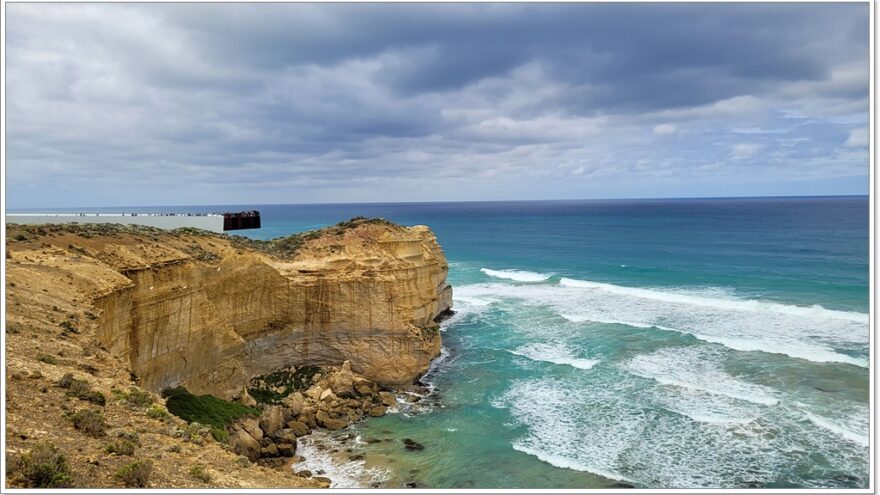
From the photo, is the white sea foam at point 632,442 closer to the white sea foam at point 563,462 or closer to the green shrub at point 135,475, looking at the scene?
the white sea foam at point 563,462

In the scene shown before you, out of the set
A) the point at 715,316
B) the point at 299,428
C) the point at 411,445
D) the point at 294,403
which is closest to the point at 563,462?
the point at 411,445

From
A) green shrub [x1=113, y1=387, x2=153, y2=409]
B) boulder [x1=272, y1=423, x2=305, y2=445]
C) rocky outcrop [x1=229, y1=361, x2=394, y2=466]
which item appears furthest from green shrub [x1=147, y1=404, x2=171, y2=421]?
boulder [x1=272, y1=423, x2=305, y2=445]

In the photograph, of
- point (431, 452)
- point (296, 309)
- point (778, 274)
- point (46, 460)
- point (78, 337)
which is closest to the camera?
point (46, 460)

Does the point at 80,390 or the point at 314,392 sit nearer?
the point at 80,390

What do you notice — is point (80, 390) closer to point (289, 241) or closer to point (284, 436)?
point (284, 436)

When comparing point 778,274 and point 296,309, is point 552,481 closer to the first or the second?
point 296,309

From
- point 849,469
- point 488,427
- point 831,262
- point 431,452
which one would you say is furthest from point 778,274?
point 431,452
